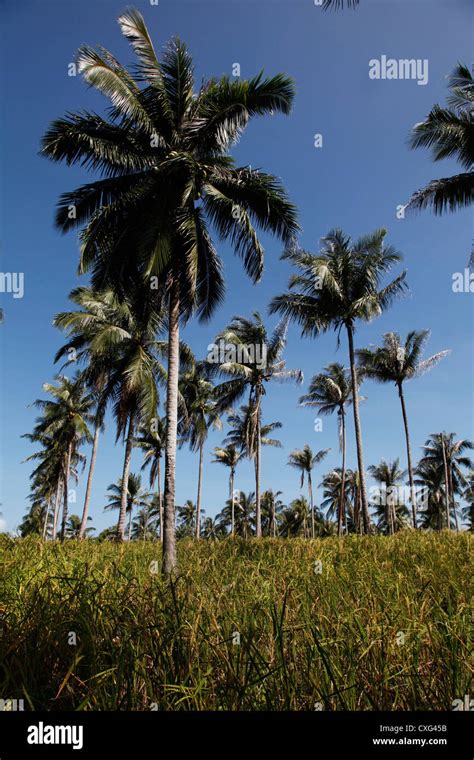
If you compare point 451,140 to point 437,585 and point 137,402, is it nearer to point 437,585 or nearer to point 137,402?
point 437,585

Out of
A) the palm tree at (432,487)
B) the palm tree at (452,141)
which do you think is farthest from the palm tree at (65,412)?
the palm tree at (432,487)

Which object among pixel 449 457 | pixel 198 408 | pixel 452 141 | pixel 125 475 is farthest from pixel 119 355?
pixel 449 457

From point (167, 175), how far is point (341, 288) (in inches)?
489

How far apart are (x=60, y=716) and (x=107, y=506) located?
211 feet

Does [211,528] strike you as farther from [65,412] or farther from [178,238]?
[178,238]

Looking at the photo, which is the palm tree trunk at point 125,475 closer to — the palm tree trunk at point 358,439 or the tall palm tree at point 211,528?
the palm tree trunk at point 358,439

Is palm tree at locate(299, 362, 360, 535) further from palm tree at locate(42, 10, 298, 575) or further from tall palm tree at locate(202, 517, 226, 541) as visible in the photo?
tall palm tree at locate(202, 517, 226, 541)

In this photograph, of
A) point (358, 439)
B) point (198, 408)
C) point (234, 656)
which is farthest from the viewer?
point (198, 408)

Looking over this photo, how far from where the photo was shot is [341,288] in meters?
21.8

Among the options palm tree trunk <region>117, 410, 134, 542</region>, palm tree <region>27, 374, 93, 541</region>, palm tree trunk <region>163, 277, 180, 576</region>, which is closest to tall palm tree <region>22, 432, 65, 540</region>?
palm tree <region>27, 374, 93, 541</region>

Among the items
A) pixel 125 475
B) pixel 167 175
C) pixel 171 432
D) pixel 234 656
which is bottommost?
pixel 234 656

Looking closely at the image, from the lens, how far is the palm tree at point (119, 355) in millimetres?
21297

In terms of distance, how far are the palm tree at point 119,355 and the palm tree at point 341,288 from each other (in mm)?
7318

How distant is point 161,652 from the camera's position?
3195mm
